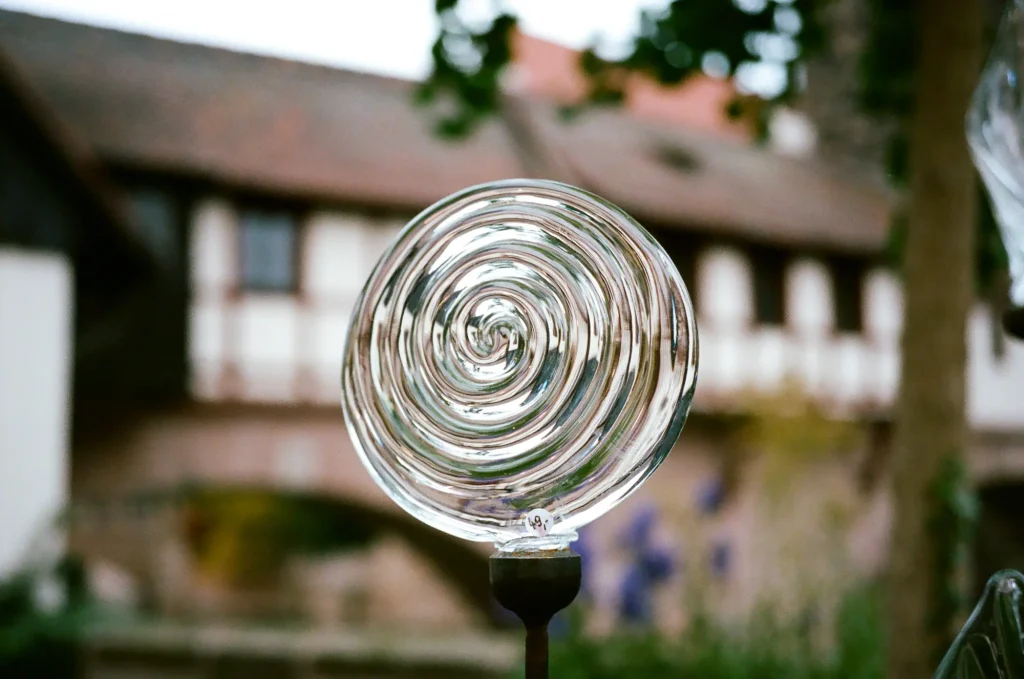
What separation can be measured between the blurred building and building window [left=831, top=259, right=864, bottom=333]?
0.03 meters

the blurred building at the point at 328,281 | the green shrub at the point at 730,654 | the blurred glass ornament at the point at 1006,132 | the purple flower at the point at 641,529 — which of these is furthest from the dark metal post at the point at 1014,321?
the blurred building at the point at 328,281

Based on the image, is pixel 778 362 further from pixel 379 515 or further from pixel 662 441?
pixel 662 441

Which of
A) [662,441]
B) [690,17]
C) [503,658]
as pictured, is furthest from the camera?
[503,658]

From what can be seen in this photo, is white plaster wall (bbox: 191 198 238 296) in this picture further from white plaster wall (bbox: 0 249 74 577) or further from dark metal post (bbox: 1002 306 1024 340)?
dark metal post (bbox: 1002 306 1024 340)

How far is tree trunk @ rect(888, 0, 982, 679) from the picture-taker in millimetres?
2764

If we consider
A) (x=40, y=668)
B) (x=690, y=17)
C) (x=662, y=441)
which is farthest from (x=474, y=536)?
(x=40, y=668)

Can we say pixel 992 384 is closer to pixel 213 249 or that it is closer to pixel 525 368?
pixel 213 249

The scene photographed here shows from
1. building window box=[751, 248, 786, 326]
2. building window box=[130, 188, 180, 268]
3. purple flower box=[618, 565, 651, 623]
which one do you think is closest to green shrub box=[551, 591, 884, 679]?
purple flower box=[618, 565, 651, 623]

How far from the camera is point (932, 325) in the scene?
279cm

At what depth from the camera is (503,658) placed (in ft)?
25.4

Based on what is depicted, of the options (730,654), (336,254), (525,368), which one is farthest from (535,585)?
(336,254)

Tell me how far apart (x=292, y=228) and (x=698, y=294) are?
450 centimetres

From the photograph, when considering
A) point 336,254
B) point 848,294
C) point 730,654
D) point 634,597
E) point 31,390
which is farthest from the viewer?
point 848,294

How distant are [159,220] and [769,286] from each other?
6.70m
